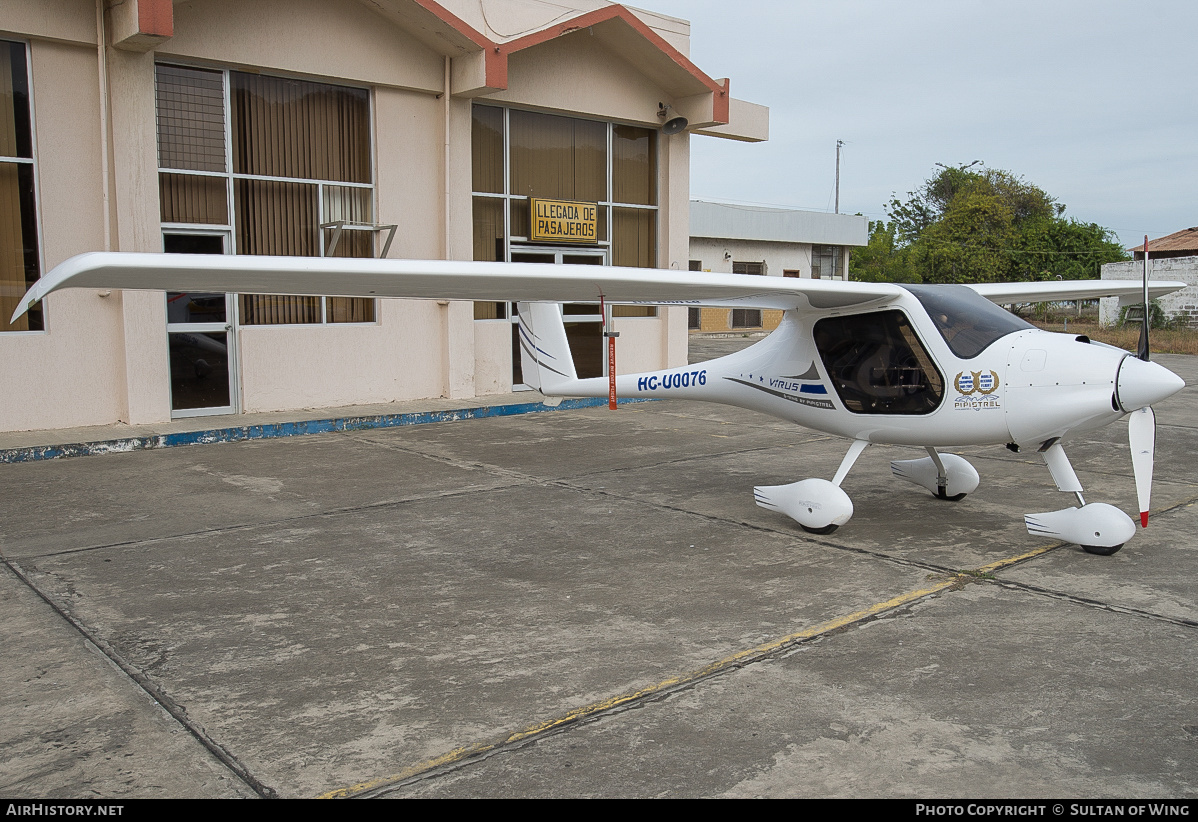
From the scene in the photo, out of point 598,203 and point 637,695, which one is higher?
point 598,203

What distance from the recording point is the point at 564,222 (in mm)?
14328

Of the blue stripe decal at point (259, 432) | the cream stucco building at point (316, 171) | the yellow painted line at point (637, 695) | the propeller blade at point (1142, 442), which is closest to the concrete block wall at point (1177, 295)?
the cream stucco building at point (316, 171)

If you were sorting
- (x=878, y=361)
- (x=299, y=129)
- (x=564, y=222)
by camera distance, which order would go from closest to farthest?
(x=878, y=361), (x=299, y=129), (x=564, y=222)

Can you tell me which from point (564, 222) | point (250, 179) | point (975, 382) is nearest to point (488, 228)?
point (564, 222)

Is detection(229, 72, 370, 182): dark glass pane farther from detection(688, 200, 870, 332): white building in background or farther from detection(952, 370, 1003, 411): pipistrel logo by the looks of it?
detection(688, 200, 870, 332): white building in background

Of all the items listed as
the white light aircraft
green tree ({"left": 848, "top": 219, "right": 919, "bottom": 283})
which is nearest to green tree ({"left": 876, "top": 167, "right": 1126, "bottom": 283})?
green tree ({"left": 848, "top": 219, "right": 919, "bottom": 283})

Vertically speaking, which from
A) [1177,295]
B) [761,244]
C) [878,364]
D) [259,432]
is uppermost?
[761,244]

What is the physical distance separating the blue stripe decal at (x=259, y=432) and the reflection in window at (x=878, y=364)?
3.68 m

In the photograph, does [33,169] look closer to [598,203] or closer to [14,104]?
[14,104]

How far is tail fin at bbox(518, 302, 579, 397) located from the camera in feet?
27.4

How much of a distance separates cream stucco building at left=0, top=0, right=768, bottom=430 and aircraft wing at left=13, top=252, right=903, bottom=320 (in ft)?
20.4

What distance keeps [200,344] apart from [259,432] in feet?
5.02

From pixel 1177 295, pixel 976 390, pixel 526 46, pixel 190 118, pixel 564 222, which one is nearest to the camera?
pixel 976 390

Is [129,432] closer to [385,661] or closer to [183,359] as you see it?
[183,359]
